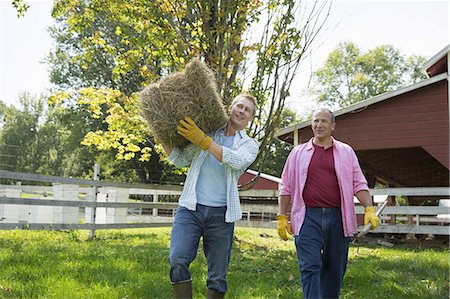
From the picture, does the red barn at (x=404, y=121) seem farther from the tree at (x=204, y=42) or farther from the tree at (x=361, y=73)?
the tree at (x=361, y=73)

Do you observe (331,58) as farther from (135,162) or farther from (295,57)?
(295,57)

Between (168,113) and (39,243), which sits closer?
(168,113)

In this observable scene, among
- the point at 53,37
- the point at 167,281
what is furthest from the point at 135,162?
the point at 167,281

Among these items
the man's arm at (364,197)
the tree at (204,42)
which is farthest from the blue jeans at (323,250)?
the tree at (204,42)

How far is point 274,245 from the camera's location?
9.33 metres

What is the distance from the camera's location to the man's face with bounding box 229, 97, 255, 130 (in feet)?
11.1

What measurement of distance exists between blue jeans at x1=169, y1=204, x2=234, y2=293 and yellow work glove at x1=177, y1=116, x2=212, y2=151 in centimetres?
41

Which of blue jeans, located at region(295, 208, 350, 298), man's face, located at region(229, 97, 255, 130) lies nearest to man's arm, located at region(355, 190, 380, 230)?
blue jeans, located at region(295, 208, 350, 298)

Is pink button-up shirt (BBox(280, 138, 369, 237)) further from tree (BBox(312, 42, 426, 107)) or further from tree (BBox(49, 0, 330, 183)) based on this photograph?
tree (BBox(312, 42, 426, 107))

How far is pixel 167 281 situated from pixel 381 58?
39880mm

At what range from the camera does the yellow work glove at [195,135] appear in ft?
10.2

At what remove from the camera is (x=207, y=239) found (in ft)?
10.4

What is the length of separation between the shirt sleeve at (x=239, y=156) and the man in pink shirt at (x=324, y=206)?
702 millimetres

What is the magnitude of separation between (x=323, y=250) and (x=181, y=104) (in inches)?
63.4
